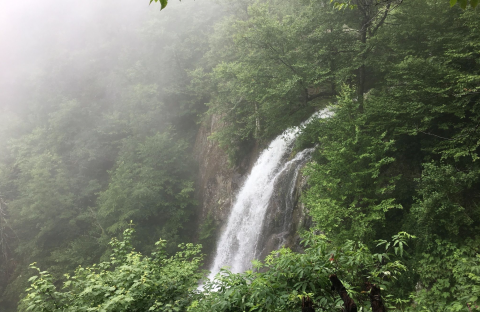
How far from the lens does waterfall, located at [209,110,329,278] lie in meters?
10.2

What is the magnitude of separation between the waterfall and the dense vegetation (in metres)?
0.93

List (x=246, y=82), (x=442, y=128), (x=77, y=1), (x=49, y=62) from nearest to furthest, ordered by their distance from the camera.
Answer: (x=442, y=128)
(x=246, y=82)
(x=49, y=62)
(x=77, y=1)

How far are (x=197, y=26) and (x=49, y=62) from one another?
65.2ft

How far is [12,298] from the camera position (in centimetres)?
1608

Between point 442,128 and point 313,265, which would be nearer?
point 313,265

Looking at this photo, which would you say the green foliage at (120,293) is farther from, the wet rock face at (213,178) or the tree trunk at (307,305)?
the wet rock face at (213,178)

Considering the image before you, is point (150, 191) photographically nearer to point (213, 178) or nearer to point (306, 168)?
point (213, 178)

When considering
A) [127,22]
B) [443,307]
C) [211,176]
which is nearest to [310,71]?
[443,307]

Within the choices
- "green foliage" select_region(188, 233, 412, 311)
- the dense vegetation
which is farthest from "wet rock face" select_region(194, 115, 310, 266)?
"green foliage" select_region(188, 233, 412, 311)

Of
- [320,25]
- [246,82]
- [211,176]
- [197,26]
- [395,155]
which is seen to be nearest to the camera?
[395,155]

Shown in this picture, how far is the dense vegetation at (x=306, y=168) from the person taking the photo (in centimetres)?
334

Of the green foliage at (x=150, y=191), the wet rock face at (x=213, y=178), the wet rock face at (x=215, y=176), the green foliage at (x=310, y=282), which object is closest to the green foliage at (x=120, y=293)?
the green foliage at (x=310, y=282)

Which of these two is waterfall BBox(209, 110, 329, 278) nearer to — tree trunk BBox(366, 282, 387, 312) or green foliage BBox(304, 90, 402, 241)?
green foliage BBox(304, 90, 402, 241)

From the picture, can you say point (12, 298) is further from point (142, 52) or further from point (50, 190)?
point (142, 52)
